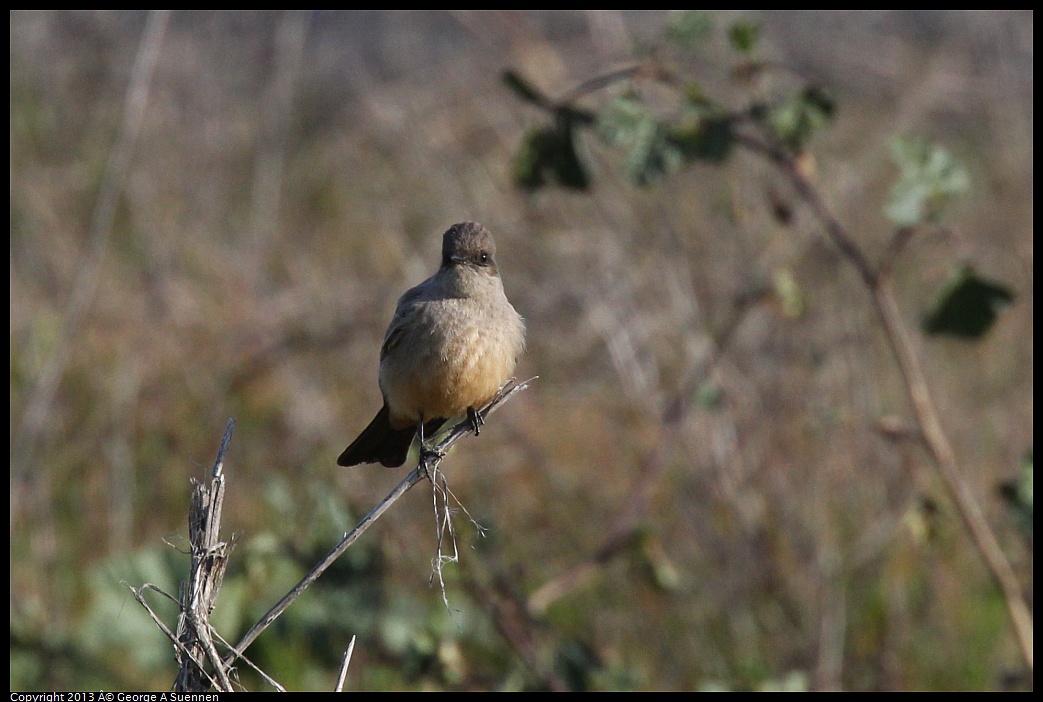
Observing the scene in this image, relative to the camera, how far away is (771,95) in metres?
4.25

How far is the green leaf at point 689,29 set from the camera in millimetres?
3568

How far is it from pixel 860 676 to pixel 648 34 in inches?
178

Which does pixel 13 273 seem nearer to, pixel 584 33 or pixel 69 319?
pixel 69 319

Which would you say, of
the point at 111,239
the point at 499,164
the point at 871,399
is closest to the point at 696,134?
the point at 871,399

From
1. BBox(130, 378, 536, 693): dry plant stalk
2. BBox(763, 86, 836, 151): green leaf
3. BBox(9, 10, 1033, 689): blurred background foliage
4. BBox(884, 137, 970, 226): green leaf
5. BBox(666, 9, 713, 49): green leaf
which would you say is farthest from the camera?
BBox(9, 10, 1033, 689): blurred background foliage

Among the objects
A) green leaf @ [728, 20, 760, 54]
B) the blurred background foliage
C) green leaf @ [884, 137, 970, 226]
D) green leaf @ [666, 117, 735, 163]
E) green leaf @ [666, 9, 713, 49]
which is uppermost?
green leaf @ [666, 9, 713, 49]

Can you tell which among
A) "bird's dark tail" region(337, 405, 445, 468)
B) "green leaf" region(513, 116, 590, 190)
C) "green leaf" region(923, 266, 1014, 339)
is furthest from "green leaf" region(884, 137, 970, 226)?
"bird's dark tail" region(337, 405, 445, 468)

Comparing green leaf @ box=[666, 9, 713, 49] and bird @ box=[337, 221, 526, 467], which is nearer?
bird @ box=[337, 221, 526, 467]

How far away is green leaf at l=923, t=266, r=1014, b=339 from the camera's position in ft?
10.9

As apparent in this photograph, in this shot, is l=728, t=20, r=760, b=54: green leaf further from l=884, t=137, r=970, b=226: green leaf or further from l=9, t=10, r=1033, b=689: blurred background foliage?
l=884, t=137, r=970, b=226: green leaf

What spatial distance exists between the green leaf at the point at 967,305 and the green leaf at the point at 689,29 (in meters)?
1.02

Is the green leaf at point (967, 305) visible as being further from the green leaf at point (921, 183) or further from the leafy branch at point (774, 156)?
the green leaf at point (921, 183)

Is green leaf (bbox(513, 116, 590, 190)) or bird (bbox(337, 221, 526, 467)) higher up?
green leaf (bbox(513, 116, 590, 190))

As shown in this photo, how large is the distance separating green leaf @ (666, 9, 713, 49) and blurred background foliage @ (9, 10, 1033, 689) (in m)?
0.02
